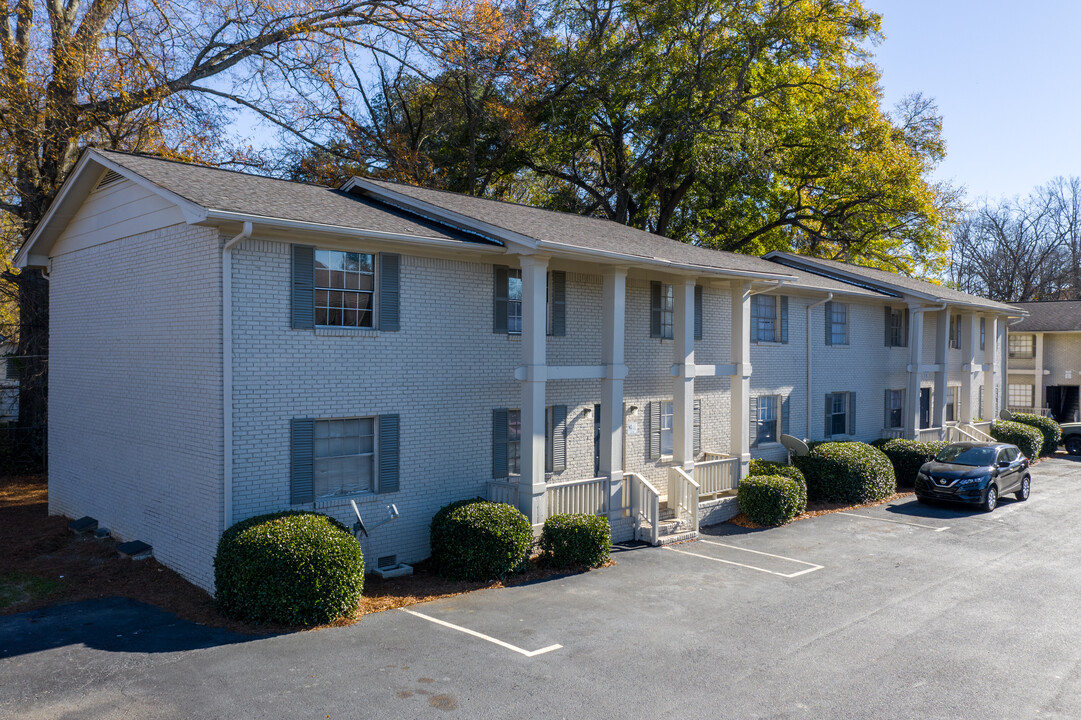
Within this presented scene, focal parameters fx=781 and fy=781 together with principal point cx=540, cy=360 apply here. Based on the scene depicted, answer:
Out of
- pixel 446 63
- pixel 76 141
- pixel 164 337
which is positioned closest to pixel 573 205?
pixel 446 63

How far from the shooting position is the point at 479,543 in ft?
42.8

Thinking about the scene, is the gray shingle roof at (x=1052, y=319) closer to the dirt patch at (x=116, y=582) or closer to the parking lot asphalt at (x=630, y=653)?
the parking lot asphalt at (x=630, y=653)

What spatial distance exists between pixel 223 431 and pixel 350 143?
20683 mm

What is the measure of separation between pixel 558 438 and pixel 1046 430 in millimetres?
25861

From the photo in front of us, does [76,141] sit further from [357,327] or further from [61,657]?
[61,657]

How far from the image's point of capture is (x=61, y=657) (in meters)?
9.61

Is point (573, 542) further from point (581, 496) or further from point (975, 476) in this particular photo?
point (975, 476)

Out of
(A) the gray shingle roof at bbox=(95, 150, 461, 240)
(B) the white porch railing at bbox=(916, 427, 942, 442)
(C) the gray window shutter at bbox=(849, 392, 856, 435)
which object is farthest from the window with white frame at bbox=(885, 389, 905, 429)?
(A) the gray shingle roof at bbox=(95, 150, 461, 240)

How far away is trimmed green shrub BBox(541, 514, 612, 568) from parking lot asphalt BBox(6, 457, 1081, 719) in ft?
1.58

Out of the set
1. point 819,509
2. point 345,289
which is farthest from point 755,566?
point 345,289

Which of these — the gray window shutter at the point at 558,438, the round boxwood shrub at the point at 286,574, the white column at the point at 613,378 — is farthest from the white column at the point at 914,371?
the round boxwood shrub at the point at 286,574

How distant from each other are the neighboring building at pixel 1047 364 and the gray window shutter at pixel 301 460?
37607mm

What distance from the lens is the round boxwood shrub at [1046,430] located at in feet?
105

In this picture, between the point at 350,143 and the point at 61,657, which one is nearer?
the point at 61,657
